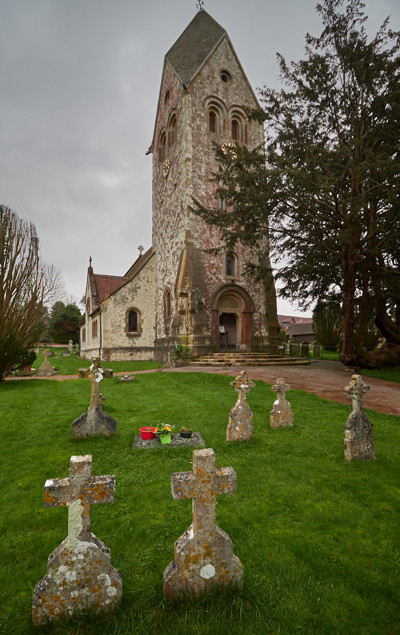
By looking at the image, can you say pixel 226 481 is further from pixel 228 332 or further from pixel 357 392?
pixel 228 332

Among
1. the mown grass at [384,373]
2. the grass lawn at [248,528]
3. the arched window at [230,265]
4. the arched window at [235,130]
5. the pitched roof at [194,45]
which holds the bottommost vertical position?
the grass lawn at [248,528]

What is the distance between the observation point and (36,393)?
1045cm

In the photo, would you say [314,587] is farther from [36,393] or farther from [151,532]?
[36,393]

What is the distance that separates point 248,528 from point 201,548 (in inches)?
41.2

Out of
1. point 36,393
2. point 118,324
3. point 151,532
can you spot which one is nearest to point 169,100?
point 118,324

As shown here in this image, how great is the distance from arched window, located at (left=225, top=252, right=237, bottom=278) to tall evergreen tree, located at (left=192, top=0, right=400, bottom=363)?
5.15 meters

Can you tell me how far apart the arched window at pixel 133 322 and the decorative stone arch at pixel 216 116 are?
14.1 m

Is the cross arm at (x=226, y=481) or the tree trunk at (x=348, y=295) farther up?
the tree trunk at (x=348, y=295)

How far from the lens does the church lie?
19656 millimetres

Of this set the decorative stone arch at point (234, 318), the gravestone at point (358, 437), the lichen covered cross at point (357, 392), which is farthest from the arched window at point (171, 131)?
the gravestone at point (358, 437)

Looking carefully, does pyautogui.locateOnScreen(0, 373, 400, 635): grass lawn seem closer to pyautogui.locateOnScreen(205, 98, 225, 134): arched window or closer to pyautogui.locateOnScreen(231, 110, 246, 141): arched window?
pyautogui.locateOnScreen(205, 98, 225, 134): arched window

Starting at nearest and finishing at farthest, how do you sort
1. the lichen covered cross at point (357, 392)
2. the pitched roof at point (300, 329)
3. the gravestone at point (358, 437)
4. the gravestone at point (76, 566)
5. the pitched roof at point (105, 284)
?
the gravestone at point (76, 566) < the gravestone at point (358, 437) < the lichen covered cross at point (357, 392) < the pitched roof at point (105, 284) < the pitched roof at point (300, 329)

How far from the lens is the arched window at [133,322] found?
2411 centimetres

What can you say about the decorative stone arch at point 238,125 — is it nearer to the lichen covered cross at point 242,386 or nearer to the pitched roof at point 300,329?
the lichen covered cross at point 242,386
